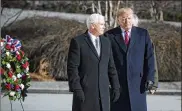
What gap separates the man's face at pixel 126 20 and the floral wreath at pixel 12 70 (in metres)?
2.42

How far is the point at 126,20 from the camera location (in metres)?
5.66

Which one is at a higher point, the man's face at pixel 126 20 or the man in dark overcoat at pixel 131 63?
the man's face at pixel 126 20

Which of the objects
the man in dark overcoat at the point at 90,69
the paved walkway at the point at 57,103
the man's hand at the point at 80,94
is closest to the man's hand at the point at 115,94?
the man in dark overcoat at the point at 90,69

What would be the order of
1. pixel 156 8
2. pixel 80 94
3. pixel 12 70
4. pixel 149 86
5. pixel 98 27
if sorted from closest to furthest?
pixel 80 94, pixel 98 27, pixel 149 86, pixel 12 70, pixel 156 8

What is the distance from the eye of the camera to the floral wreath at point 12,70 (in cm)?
736

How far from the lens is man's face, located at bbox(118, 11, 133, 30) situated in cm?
561

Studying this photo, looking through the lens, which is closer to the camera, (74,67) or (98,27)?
(74,67)

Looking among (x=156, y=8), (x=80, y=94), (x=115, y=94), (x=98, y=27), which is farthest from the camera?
(x=156, y=8)

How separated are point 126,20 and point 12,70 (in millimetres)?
2610

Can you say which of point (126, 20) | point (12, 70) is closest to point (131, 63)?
point (126, 20)

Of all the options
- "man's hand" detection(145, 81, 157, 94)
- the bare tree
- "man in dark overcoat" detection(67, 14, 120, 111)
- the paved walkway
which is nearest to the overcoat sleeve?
"man in dark overcoat" detection(67, 14, 120, 111)

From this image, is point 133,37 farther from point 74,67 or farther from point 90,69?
point 74,67

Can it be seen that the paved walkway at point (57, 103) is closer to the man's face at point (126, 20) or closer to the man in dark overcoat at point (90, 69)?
the man's face at point (126, 20)

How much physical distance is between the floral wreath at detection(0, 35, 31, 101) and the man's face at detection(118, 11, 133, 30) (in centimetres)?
242
